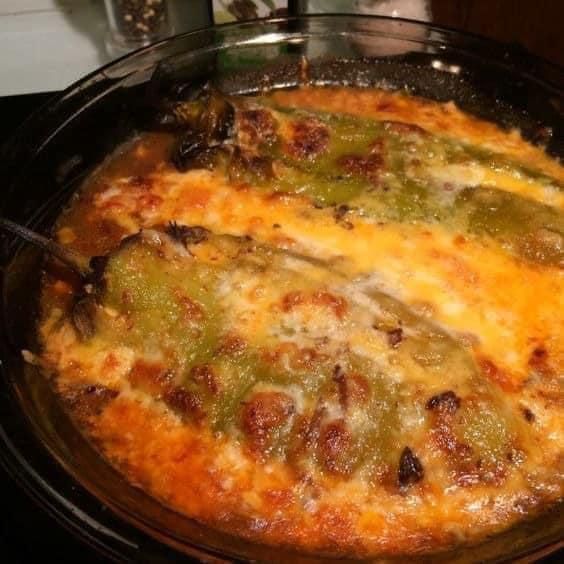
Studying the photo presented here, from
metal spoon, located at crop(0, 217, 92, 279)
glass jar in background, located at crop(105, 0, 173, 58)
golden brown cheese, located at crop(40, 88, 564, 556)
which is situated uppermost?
glass jar in background, located at crop(105, 0, 173, 58)

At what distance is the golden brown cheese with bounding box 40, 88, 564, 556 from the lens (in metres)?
1.59

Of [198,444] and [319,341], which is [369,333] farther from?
[198,444]

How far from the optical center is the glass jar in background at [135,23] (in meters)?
3.12

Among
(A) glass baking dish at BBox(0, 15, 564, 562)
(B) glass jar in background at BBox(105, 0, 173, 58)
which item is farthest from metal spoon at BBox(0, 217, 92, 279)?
(B) glass jar in background at BBox(105, 0, 173, 58)

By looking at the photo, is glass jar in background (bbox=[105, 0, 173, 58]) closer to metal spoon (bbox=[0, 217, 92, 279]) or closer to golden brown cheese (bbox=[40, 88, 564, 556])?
golden brown cheese (bbox=[40, 88, 564, 556])

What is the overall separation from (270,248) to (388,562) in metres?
0.84

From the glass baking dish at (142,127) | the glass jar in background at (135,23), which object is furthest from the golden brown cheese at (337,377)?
the glass jar in background at (135,23)

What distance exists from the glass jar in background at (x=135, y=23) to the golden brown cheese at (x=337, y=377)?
1.16 meters

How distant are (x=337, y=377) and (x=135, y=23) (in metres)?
2.08

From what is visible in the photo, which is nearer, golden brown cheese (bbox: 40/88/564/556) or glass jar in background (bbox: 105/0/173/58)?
golden brown cheese (bbox: 40/88/564/556)

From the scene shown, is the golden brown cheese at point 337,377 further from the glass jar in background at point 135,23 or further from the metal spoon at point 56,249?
the glass jar in background at point 135,23

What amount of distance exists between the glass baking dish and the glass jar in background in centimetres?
63

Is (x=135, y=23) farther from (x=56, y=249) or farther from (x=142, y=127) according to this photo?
(x=56, y=249)

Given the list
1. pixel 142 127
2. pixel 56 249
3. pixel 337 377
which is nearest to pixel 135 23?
pixel 142 127
